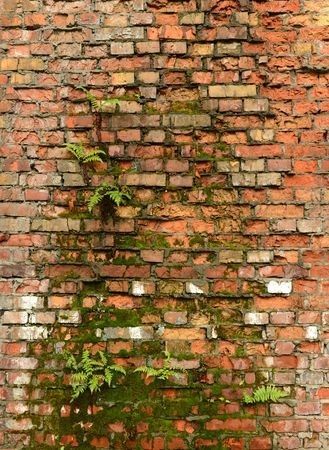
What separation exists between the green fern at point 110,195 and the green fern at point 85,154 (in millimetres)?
143

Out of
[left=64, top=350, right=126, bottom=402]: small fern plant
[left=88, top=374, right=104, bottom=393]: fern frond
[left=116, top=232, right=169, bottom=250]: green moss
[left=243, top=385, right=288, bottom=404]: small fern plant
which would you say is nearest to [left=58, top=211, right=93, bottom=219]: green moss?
[left=116, top=232, right=169, bottom=250]: green moss

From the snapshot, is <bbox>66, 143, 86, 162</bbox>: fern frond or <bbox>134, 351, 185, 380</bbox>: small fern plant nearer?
<bbox>134, 351, 185, 380</bbox>: small fern plant

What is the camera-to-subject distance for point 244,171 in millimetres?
2781

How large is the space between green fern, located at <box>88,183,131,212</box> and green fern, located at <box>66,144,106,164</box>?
5.6 inches

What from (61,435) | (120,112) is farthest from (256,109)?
(61,435)

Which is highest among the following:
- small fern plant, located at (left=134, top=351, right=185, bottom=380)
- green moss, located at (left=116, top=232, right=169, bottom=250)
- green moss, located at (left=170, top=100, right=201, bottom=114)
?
green moss, located at (left=170, top=100, right=201, bottom=114)

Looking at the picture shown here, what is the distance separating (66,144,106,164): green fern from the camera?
278 cm

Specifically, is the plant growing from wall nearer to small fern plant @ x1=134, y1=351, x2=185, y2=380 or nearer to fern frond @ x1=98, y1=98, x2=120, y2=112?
fern frond @ x1=98, y1=98, x2=120, y2=112

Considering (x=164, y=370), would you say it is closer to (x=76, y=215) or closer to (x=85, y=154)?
(x=76, y=215)

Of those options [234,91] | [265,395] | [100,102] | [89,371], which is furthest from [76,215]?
[265,395]

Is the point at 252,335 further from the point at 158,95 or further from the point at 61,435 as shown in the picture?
the point at 158,95

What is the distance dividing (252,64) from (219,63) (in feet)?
0.56

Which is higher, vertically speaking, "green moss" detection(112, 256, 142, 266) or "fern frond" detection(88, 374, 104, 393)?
"green moss" detection(112, 256, 142, 266)

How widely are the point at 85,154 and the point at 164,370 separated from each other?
1.16 metres
